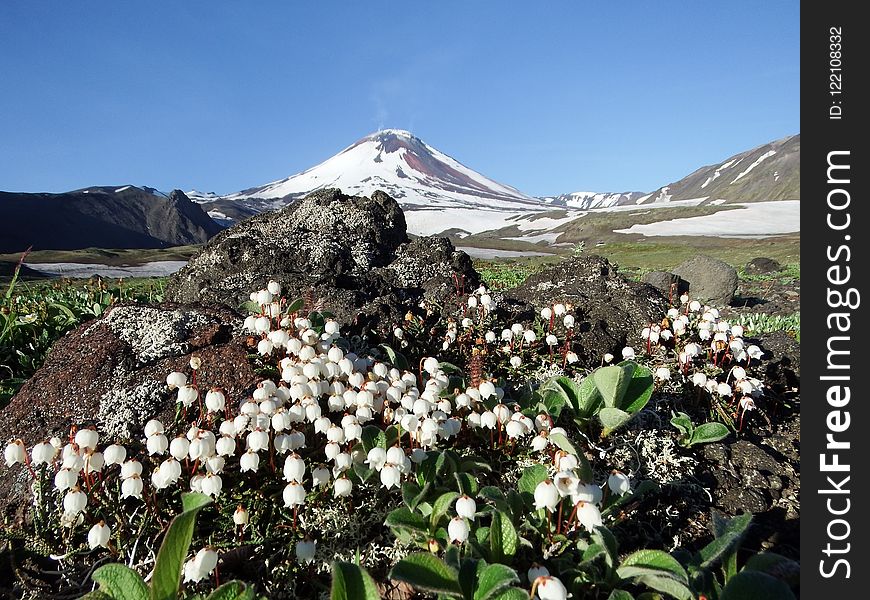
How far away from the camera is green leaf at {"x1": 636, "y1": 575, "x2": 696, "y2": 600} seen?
4.98 feet

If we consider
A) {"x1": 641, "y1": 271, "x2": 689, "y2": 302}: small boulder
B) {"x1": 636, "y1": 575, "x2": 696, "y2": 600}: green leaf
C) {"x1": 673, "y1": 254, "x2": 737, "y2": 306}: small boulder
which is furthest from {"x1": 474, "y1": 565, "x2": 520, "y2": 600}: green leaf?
{"x1": 673, "y1": 254, "x2": 737, "y2": 306}: small boulder

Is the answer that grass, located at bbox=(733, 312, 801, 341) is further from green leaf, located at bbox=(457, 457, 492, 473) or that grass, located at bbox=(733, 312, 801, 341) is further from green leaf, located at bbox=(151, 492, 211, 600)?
green leaf, located at bbox=(151, 492, 211, 600)

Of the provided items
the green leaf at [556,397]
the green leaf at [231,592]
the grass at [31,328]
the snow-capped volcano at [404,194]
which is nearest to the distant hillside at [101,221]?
the snow-capped volcano at [404,194]

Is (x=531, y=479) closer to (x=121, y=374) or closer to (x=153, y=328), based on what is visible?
(x=121, y=374)

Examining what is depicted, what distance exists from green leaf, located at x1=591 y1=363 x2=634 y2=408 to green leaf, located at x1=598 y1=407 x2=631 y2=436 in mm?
36

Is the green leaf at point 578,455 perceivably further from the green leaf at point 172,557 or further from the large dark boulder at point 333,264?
the large dark boulder at point 333,264

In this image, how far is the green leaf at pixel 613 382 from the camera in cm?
251

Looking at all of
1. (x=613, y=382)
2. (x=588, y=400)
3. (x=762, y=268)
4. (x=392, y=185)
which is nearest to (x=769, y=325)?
(x=588, y=400)

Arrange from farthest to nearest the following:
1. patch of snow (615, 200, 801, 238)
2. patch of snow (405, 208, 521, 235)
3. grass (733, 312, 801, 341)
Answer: patch of snow (405, 208, 521, 235) < patch of snow (615, 200, 801, 238) < grass (733, 312, 801, 341)

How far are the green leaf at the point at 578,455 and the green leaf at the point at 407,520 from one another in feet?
2.10

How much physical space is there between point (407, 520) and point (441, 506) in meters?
0.15

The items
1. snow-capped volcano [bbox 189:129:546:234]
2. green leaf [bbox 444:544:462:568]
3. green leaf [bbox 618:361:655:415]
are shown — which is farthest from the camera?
snow-capped volcano [bbox 189:129:546:234]
